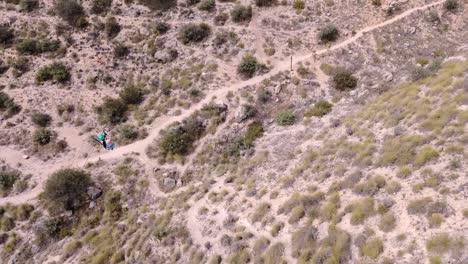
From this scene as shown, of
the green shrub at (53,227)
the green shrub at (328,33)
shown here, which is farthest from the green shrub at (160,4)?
the green shrub at (53,227)

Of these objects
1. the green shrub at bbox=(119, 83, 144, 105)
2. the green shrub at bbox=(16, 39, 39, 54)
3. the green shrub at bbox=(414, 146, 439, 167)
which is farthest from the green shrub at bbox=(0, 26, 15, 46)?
the green shrub at bbox=(414, 146, 439, 167)

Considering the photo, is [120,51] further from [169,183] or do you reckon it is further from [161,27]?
[169,183]

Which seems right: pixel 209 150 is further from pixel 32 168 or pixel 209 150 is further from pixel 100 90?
pixel 32 168

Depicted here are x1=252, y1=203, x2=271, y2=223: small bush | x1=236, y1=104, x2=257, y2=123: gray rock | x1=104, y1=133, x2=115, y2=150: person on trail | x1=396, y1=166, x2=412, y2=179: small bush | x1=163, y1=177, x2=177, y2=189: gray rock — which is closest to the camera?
x1=396, y1=166, x2=412, y2=179: small bush

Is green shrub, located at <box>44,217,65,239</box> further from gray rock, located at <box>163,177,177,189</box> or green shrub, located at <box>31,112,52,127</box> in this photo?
green shrub, located at <box>31,112,52,127</box>

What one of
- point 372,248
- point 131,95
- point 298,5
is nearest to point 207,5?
point 298,5

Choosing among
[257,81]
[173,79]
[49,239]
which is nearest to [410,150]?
[257,81]

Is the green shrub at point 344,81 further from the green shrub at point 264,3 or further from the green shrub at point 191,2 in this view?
the green shrub at point 191,2
